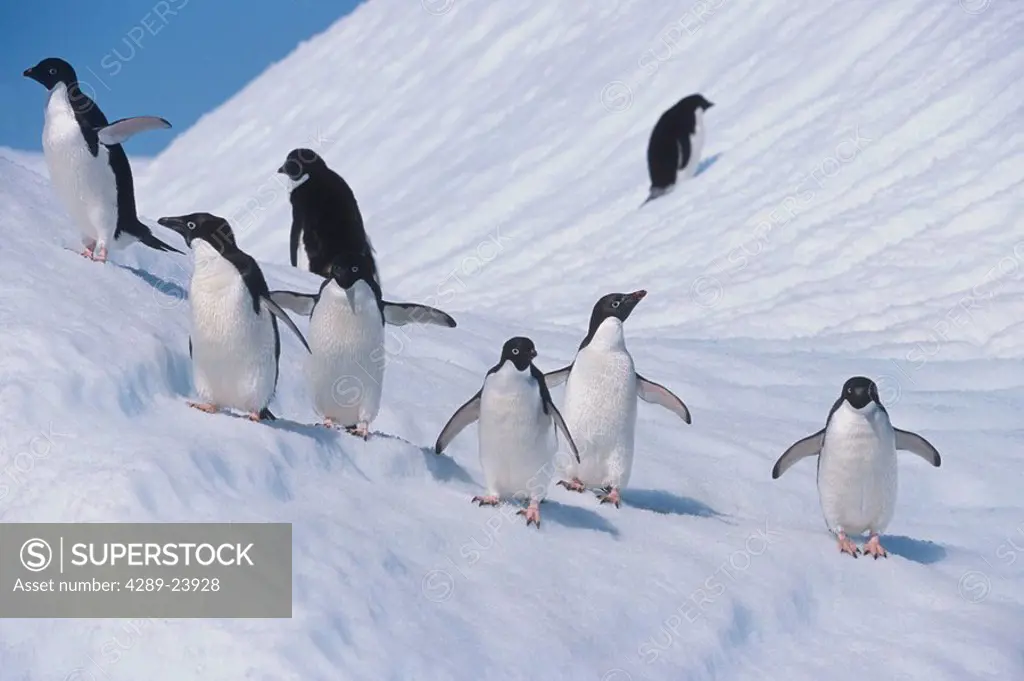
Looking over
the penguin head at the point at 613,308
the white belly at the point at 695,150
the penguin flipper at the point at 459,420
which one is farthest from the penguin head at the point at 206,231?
the white belly at the point at 695,150

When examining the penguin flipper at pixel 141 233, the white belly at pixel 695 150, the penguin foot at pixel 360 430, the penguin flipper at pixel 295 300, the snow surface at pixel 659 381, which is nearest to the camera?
the snow surface at pixel 659 381

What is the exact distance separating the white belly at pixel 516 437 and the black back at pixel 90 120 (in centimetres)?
185

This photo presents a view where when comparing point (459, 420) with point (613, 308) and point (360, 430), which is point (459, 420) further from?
point (613, 308)

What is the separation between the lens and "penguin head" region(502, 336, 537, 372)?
14.8 feet

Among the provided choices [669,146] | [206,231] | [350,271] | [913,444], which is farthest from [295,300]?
[669,146]

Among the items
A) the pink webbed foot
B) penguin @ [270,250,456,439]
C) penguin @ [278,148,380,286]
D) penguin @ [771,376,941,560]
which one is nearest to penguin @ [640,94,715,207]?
penguin @ [278,148,380,286]

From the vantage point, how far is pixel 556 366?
23.7 feet

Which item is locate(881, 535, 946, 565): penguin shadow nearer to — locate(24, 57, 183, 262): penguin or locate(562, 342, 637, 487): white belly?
locate(562, 342, 637, 487): white belly

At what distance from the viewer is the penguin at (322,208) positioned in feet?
27.1

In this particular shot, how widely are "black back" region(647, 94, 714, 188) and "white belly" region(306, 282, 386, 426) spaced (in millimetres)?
10325

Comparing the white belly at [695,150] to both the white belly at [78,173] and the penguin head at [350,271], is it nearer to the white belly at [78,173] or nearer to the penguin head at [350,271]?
the white belly at [78,173]

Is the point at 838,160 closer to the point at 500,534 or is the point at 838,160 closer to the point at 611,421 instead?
the point at 611,421

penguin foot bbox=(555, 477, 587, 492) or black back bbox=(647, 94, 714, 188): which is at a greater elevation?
black back bbox=(647, 94, 714, 188)

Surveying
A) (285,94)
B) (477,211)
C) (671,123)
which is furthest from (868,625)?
(285,94)
